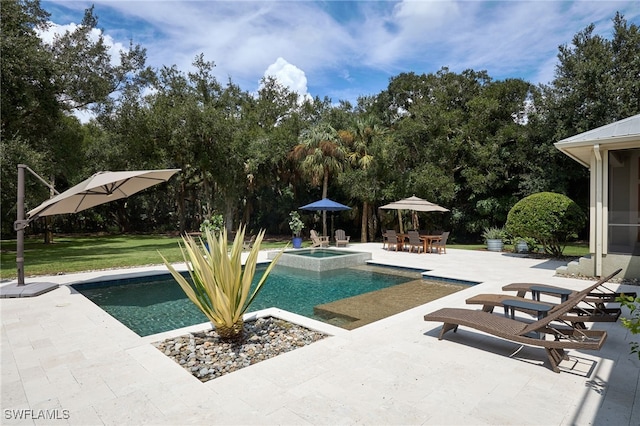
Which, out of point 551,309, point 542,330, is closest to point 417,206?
point 551,309

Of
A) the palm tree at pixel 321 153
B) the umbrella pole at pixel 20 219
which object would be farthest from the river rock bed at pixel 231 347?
the palm tree at pixel 321 153

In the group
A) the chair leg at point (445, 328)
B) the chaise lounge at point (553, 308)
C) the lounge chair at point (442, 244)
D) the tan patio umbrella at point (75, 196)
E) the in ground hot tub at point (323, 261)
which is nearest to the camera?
the chaise lounge at point (553, 308)

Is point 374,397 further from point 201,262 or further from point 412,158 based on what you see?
point 412,158

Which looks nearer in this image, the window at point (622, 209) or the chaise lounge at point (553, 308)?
the chaise lounge at point (553, 308)

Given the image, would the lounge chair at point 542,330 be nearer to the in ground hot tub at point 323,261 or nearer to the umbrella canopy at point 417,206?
the in ground hot tub at point 323,261

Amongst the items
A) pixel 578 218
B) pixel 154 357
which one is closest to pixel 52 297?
pixel 154 357

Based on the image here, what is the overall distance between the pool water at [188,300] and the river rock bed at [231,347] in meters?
1.37

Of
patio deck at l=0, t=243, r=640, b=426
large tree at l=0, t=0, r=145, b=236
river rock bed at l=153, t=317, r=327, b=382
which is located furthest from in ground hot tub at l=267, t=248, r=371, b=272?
large tree at l=0, t=0, r=145, b=236

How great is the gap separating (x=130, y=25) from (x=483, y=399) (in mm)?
18870

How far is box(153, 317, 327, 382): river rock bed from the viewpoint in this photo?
12.7 feet

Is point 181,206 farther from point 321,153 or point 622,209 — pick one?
point 622,209

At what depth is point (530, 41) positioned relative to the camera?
1511 cm

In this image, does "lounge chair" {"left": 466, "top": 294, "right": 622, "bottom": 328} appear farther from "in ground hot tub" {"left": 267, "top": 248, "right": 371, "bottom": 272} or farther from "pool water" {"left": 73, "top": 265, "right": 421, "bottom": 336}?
"in ground hot tub" {"left": 267, "top": 248, "right": 371, "bottom": 272}

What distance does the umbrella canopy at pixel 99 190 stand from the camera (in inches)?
274
